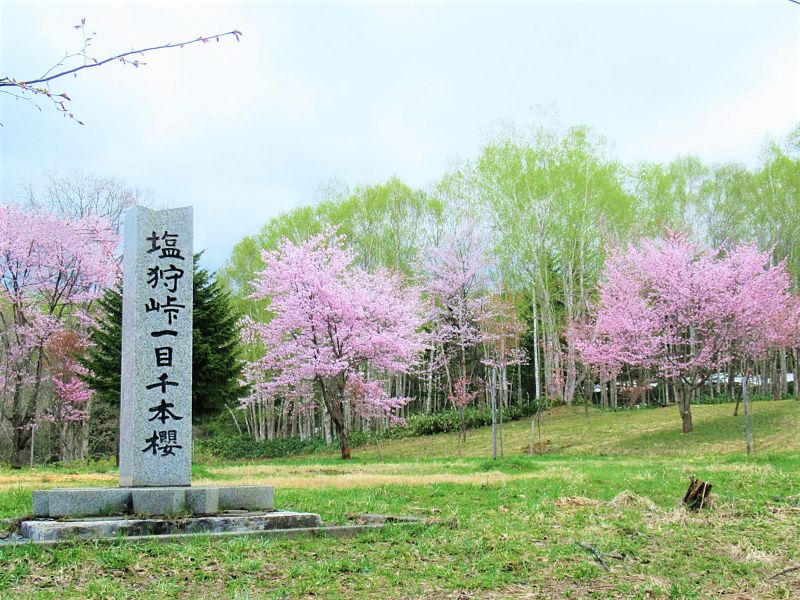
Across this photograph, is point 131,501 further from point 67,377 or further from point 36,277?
point 67,377

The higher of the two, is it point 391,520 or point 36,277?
point 36,277

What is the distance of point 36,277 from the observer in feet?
84.9

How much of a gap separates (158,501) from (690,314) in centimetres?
2239

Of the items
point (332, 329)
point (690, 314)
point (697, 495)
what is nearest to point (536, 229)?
point (690, 314)

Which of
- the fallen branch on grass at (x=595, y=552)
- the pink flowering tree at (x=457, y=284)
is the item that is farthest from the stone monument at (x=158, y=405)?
the pink flowering tree at (x=457, y=284)

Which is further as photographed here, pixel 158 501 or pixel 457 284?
pixel 457 284

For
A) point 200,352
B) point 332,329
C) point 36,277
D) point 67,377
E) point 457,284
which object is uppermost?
point 457,284

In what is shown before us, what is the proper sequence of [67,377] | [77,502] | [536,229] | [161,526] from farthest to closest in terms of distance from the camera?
[536,229]
[67,377]
[77,502]
[161,526]

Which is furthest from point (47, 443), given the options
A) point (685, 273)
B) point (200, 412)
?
point (685, 273)

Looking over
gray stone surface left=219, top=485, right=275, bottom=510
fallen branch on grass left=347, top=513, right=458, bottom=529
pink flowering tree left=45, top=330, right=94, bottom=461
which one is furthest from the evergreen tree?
fallen branch on grass left=347, top=513, right=458, bottom=529

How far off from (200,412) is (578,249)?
1810 cm

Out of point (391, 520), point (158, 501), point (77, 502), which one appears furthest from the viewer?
point (391, 520)

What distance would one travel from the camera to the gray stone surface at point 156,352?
26.8 ft

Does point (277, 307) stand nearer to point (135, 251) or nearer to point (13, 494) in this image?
point (13, 494)
